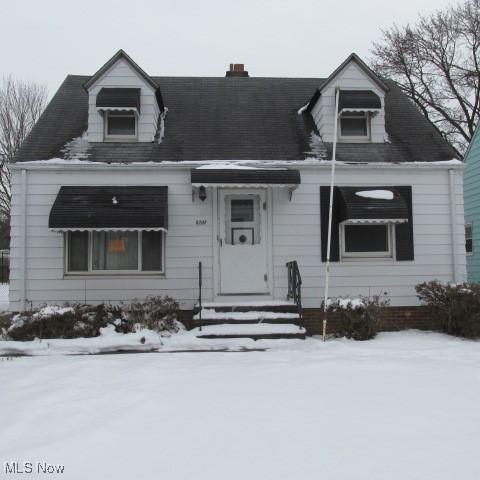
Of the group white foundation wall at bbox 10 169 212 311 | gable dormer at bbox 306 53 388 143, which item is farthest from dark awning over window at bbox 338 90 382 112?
white foundation wall at bbox 10 169 212 311

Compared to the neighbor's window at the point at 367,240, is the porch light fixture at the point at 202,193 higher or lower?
higher

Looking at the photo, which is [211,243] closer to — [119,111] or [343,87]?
[119,111]

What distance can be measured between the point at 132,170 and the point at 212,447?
267 inches

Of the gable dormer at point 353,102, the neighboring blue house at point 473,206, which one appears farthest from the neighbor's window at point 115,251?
the neighboring blue house at point 473,206

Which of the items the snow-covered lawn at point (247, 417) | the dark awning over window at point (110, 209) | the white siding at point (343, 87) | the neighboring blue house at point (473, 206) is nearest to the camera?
the snow-covered lawn at point (247, 417)

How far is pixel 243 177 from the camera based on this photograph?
28.2ft

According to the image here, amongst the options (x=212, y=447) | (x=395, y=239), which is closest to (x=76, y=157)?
(x=395, y=239)

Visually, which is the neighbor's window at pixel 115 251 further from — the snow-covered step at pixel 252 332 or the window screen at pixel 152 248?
the snow-covered step at pixel 252 332

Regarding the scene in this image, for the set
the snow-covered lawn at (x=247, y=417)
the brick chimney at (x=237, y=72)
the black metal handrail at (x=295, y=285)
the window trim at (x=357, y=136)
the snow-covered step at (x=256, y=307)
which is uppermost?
the brick chimney at (x=237, y=72)

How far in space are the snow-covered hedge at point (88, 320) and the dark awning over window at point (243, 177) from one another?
92.2 inches

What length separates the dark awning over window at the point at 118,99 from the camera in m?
9.37

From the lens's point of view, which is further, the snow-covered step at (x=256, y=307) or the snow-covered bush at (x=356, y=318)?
the snow-covered step at (x=256, y=307)

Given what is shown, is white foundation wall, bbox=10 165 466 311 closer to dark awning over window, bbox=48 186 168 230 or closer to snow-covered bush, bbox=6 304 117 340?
dark awning over window, bbox=48 186 168 230

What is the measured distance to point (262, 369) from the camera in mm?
5969
